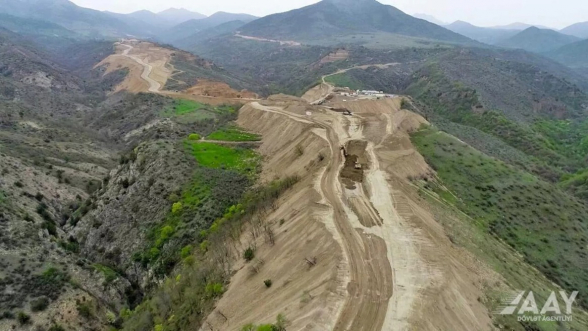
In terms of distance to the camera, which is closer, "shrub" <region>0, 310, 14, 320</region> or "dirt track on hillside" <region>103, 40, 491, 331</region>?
"dirt track on hillside" <region>103, 40, 491, 331</region>

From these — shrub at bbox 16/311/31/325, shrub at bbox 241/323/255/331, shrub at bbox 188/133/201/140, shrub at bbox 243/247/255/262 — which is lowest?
shrub at bbox 16/311/31/325

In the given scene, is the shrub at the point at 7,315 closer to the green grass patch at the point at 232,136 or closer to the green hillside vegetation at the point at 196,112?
the green grass patch at the point at 232,136

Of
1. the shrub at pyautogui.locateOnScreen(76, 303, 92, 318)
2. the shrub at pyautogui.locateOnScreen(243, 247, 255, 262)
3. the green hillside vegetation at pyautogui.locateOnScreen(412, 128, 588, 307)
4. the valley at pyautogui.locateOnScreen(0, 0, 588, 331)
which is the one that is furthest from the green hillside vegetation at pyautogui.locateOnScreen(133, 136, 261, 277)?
the green hillside vegetation at pyautogui.locateOnScreen(412, 128, 588, 307)

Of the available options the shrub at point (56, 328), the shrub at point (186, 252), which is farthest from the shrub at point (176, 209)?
the shrub at point (56, 328)

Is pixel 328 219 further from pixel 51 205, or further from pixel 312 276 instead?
pixel 51 205

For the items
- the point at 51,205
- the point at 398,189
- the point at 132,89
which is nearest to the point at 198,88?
the point at 132,89

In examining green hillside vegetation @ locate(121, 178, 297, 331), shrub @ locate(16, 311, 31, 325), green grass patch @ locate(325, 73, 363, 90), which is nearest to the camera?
green hillside vegetation @ locate(121, 178, 297, 331)

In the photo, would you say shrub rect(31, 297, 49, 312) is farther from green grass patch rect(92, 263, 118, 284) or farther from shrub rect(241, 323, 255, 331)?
shrub rect(241, 323, 255, 331)
